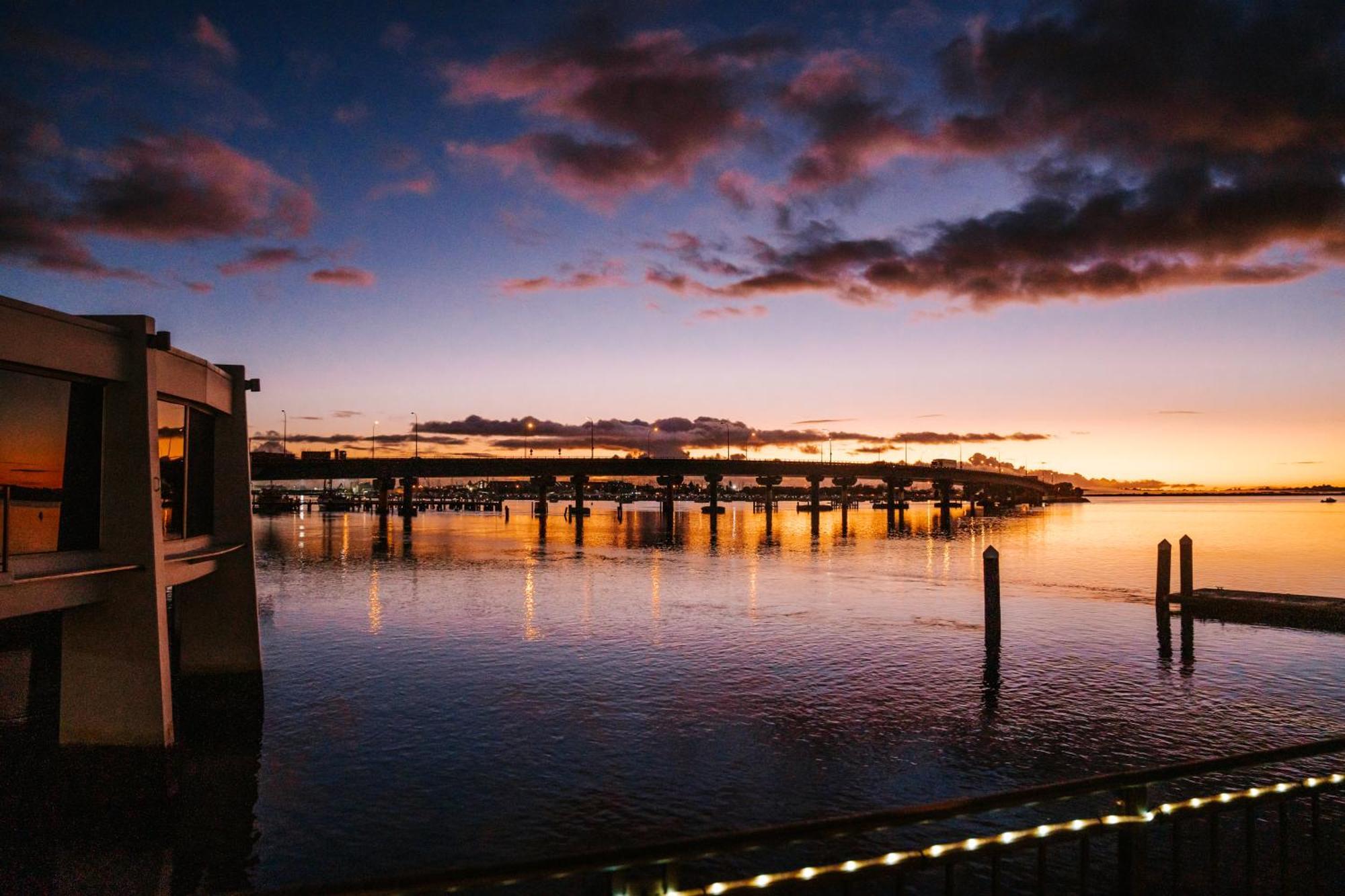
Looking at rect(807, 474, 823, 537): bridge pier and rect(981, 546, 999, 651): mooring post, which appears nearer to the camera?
rect(981, 546, 999, 651): mooring post

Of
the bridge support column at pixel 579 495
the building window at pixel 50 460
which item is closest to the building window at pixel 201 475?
the building window at pixel 50 460

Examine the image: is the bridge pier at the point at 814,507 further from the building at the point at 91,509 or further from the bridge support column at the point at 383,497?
the building at the point at 91,509

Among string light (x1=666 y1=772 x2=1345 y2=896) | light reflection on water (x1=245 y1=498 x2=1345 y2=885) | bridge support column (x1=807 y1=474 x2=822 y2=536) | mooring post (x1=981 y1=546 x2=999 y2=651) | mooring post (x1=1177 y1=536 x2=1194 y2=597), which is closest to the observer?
string light (x1=666 y1=772 x2=1345 y2=896)

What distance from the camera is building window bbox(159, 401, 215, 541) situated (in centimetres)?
2059

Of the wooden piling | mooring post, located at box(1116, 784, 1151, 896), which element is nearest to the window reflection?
mooring post, located at box(1116, 784, 1151, 896)

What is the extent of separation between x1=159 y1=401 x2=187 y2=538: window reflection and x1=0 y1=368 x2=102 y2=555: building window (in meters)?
4.09

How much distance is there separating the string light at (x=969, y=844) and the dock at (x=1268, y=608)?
3496cm

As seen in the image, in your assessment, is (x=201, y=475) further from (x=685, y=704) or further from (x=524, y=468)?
(x=524, y=468)

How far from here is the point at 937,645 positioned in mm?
32062

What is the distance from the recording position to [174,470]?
69.4 ft

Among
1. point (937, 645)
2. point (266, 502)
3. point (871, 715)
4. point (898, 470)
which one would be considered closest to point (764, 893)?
point (871, 715)

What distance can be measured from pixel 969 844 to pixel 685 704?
1761cm

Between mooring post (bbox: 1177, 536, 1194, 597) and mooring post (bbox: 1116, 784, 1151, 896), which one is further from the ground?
mooring post (bbox: 1116, 784, 1151, 896)

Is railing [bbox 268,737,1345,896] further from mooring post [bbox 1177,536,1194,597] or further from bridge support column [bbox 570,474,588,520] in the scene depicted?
bridge support column [bbox 570,474,588,520]
